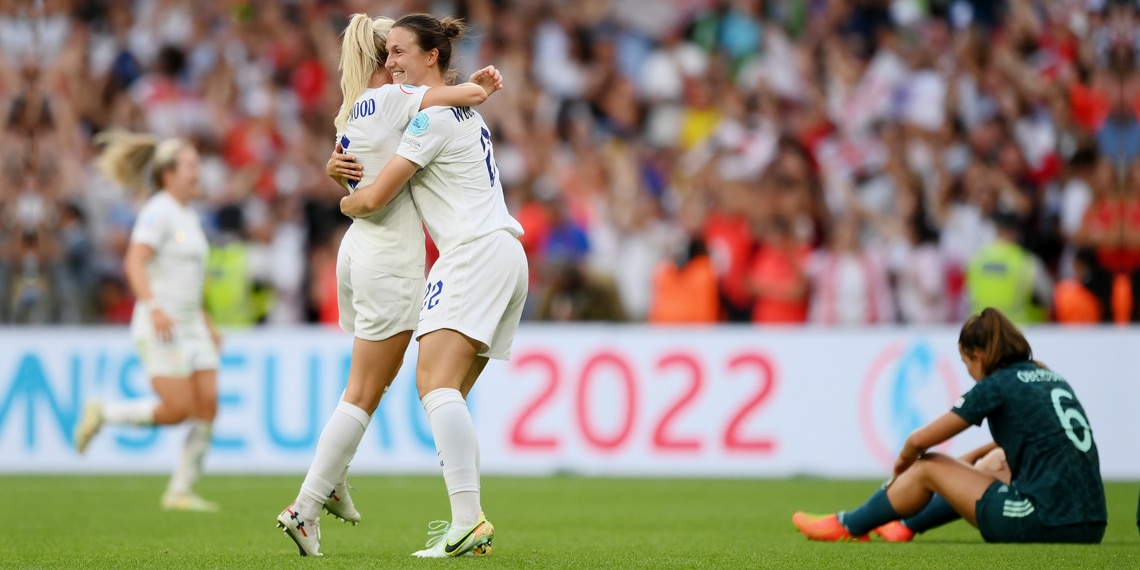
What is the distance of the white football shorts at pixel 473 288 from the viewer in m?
5.97

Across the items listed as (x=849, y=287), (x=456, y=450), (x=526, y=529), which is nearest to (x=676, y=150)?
(x=849, y=287)

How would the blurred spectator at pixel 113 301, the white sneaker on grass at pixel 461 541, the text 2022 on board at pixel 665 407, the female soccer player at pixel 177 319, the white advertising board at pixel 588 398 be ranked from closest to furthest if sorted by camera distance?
the white sneaker on grass at pixel 461 541, the female soccer player at pixel 177 319, the white advertising board at pixel 588 398, the text 2022 on board at pixel 665 407, the blurred spectator at pixel 113 301

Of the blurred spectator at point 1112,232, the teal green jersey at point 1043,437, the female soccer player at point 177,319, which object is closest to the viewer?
Answer: the teal green jersey at point 1043,437

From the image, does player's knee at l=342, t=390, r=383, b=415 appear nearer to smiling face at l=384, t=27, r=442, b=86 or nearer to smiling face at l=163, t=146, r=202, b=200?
smiling face at l=384, t=27, r=442, b=86

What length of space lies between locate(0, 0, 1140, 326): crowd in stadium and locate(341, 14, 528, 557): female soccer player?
7.95 meters

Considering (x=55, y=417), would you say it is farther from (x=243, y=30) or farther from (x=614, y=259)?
(x=243, y=30)

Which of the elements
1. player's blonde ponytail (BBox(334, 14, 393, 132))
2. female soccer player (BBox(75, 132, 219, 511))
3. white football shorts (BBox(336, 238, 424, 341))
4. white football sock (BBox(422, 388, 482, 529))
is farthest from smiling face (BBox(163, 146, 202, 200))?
white football sock (BBox(422, 388, 482, 529))

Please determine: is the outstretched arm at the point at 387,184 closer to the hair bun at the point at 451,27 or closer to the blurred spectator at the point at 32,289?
the hair bun at the point at 451,27

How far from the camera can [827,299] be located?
13914 mm

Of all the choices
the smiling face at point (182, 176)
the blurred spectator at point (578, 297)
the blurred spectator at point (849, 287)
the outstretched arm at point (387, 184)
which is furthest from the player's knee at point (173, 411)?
the blurred spectator at point (849, 287)

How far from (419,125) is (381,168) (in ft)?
1.02

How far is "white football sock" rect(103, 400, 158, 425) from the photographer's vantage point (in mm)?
9859

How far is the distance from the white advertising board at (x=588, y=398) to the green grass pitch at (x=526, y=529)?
494 millimetres

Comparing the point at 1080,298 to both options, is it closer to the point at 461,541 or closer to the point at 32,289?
the point at 461,541
